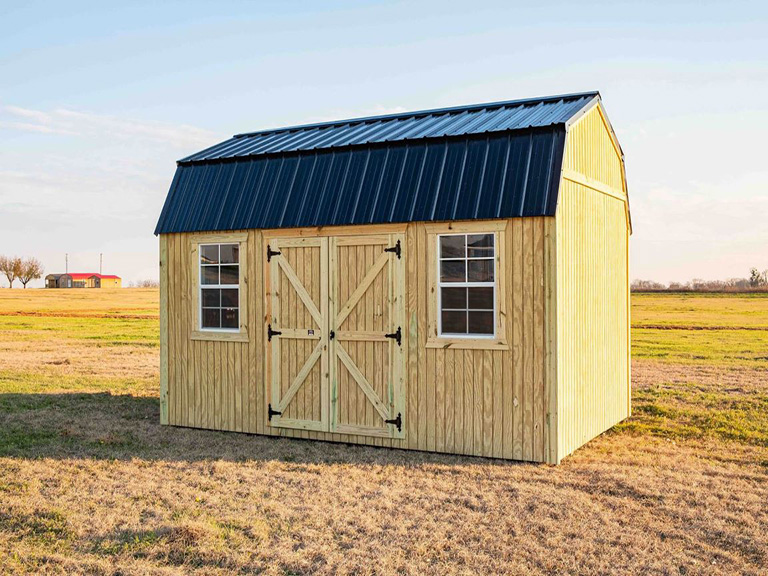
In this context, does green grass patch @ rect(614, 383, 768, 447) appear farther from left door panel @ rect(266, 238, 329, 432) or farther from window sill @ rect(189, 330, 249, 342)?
window sill @ rect(189, 330, 249, 342)

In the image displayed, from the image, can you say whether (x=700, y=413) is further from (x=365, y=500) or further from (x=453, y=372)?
(x=365, y=500)

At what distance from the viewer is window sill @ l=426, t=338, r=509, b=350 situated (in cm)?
951

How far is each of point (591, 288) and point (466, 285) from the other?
83.0 inches

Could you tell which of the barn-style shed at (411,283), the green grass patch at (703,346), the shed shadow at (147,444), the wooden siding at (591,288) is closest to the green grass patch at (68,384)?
the shed shadow at (147,444)

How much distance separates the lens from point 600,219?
11.3 meters

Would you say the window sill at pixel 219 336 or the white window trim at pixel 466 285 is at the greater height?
the white window trim at pixel 466 285

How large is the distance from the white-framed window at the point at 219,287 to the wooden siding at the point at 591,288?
4487 mm

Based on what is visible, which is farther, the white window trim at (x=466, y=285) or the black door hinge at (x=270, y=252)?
the black door hinge at (x=270, y=252)

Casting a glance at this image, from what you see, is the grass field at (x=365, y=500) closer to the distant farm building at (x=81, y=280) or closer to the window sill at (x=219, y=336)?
the window sill at (x=219, y=336)

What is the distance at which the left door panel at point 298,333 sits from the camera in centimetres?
1066

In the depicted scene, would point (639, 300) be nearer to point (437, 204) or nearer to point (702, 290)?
point (702, 290)

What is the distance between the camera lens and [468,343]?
968cm

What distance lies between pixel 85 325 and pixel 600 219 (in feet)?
90.4

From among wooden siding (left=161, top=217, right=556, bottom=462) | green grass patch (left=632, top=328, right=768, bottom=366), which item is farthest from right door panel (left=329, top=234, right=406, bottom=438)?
green grass patch (left=632, top=328, right=768, bottom=366)
